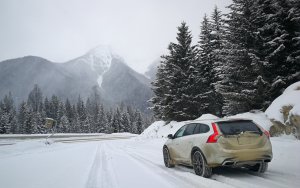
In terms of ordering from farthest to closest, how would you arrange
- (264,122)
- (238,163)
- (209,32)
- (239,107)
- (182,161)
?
(209,32) → (239,107) → (264,122) → (182,161) → (238,163)

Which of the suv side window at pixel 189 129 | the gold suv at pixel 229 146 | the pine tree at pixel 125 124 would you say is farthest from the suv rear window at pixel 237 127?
the pine tree at pixel 125 124

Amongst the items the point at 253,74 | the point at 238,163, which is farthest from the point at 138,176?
the point at 253,74

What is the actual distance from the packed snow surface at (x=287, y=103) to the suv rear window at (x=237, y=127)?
6.00 m

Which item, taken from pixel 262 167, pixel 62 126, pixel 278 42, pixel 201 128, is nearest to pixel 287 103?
pixel 278 42

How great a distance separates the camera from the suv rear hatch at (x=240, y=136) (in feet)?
24.4

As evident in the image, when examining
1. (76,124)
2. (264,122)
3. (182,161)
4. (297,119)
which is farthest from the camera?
(76,124)

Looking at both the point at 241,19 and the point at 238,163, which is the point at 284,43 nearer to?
the point at 241,19

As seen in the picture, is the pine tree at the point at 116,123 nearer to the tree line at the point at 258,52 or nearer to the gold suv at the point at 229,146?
the tree line at the point at 258,52

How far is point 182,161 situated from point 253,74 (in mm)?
12446

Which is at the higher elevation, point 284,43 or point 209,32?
point 209,32

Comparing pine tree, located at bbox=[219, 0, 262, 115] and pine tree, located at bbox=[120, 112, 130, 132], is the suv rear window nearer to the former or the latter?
pine tree, located at bbox=[219, 0, 262, 115]

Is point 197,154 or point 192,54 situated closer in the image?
point 197,154

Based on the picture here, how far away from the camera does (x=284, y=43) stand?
1888 centimetres

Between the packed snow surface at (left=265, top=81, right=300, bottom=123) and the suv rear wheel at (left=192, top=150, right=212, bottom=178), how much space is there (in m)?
6.74
